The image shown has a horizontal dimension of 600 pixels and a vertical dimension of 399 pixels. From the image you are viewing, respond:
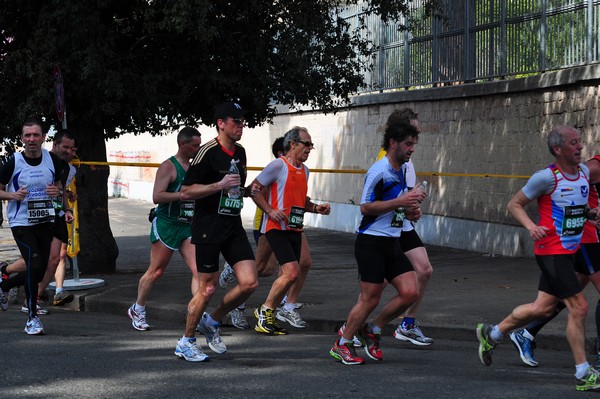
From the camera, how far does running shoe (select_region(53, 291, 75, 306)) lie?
41.4 feet

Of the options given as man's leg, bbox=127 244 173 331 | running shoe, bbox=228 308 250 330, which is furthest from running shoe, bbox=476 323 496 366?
man's leg, bbox=127 244 173 331

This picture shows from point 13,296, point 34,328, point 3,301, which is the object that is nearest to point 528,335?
point 34,328

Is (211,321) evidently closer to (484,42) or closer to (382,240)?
(382,240)

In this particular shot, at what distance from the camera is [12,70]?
13859 millimetres

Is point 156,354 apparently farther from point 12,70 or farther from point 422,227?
point 422,227

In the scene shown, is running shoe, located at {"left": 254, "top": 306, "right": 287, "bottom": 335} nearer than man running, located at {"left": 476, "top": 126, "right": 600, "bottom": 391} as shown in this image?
No

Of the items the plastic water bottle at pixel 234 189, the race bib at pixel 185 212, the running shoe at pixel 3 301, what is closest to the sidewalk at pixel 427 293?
the running shoe at pixel 3 301

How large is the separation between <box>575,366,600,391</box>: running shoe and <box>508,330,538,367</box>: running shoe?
3.30 ft

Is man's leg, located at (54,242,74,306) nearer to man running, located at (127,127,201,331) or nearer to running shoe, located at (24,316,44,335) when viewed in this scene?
man running, located at (127,127,201,331)

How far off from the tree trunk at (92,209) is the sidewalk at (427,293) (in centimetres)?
27

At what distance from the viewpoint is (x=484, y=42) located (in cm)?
1831

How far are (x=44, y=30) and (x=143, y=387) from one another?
7.06 meters

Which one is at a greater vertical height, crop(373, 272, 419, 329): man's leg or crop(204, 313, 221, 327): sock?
crop(373, 272, 419, 329): man's leg

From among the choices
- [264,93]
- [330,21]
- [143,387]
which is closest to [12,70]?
[264,93]
